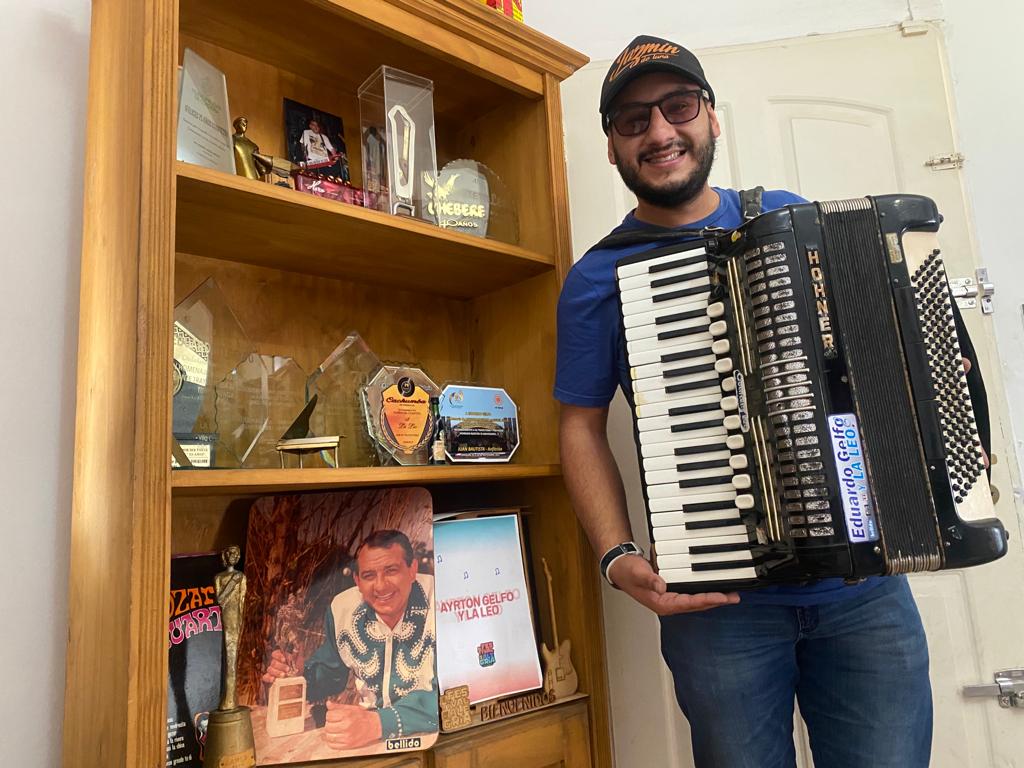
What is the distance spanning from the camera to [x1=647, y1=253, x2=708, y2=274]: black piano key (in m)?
0.99

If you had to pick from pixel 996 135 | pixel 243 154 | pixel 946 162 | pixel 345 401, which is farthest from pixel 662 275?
pixel 996 135

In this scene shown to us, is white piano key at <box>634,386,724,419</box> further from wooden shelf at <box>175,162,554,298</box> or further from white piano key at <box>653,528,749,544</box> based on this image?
wooden shelf at <box>175,162,554,298</box>

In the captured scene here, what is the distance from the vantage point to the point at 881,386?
910 mm

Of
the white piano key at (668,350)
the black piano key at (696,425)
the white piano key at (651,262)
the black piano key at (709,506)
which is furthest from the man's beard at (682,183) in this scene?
the black piano key at (709,506)

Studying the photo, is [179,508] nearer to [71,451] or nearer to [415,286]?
[71,451]

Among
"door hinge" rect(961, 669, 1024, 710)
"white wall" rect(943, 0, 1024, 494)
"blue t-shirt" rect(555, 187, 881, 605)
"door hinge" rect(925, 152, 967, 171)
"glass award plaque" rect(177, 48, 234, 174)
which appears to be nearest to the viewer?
"glass award plaque" rect(177, 48, 234, 174)

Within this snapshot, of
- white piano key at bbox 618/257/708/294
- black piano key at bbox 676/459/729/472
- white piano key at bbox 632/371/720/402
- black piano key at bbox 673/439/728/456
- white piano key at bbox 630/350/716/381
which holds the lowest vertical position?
black piano key at bbox 676/459/729/472

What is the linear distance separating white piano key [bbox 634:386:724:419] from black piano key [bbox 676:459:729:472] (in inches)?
2.8

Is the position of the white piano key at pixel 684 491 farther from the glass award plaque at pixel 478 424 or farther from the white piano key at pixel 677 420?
the glass award plaque at pixel 478 424

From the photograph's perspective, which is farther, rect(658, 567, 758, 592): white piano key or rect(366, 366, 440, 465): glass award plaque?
rect(366, 366, 440, 465): glass award plaque

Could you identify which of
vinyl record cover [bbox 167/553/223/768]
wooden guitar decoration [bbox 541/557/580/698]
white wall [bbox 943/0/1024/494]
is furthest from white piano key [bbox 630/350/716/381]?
white wall [bbox 943/0/1024/494]

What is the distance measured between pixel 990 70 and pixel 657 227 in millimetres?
1098

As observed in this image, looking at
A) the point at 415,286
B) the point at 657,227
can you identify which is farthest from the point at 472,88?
the point at 657,227

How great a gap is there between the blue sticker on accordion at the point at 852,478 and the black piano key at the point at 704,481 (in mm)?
138
